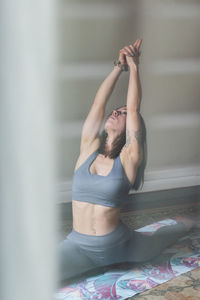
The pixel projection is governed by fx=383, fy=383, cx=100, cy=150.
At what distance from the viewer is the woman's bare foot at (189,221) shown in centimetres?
A: 125

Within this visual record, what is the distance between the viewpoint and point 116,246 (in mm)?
1167

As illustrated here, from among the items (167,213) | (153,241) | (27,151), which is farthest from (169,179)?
(27,151)

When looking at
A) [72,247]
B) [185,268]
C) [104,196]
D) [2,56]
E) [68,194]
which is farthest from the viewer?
[185,268]

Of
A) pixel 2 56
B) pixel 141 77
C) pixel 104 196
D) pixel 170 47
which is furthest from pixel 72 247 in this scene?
pixel 2 56

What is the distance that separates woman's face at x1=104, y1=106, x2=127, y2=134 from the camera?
1053mm

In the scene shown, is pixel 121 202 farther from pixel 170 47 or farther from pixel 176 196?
pixel 170 47

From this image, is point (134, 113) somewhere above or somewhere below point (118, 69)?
below

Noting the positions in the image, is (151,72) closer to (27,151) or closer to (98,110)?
(98,110)

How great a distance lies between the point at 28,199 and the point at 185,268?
1.05m

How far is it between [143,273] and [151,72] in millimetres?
629

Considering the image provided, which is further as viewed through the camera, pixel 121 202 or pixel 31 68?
pixel 121 202

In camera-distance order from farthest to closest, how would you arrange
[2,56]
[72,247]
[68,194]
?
[72,247] < [68,194] < [2,56]

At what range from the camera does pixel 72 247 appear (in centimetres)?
99

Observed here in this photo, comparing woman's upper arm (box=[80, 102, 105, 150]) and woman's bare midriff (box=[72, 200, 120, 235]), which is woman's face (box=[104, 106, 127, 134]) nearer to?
woman's upper arm (box=[80, 102, 105, 150])
